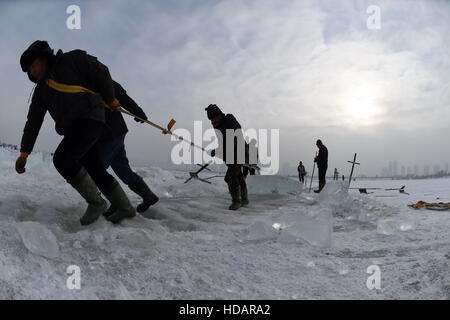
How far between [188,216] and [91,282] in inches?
87.3

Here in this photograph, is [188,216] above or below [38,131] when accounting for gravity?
below

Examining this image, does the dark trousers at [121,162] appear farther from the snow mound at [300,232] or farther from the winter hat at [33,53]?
the snow mound at [300,232]

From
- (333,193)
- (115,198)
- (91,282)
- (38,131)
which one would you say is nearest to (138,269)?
(91,282)

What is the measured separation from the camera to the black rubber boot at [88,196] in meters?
2.59

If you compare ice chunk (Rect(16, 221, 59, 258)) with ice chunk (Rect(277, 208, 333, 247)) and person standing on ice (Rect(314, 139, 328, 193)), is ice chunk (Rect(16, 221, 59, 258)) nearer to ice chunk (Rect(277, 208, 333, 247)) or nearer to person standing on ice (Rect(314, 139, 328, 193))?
ice chunk (Rect(277, 208, 333, 247))

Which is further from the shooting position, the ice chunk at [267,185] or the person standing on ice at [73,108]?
the ice chunk at [267,185]

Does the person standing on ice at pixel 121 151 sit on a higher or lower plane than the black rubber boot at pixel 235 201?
higher

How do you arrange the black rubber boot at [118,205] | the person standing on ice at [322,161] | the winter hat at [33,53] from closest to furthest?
1. the winter hat at [33,53]
2. the black rubber boot at [118,205]
3. the person standing on ice at [322,161]

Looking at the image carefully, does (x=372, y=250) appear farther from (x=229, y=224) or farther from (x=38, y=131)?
(x=38, y=131)

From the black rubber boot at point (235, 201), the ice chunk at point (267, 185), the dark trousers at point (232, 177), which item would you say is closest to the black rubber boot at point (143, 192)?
the black rubber boot at point (235, 201)

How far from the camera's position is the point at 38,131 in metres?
2.78

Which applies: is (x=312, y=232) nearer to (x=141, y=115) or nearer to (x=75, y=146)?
(x=75, y=146)

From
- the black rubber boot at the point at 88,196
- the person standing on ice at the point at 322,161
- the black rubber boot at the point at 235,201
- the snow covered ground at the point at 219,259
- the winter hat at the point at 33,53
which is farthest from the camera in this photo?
the person standing on ice at the point at 322,161

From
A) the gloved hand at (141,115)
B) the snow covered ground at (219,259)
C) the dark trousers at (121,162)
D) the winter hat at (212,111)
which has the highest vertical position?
the winter hat at (212,111)
